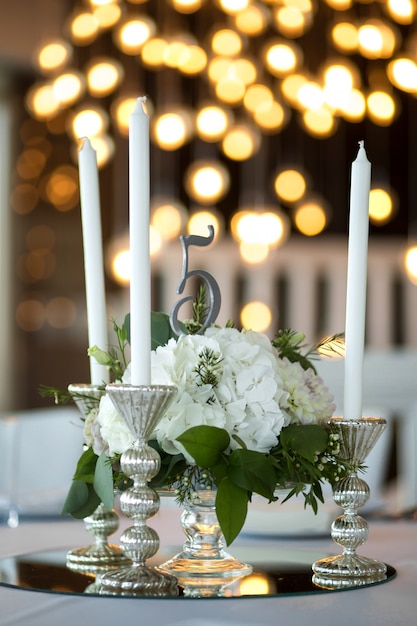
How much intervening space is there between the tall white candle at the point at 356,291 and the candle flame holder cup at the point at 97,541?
0.80 ft

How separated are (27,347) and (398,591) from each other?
14.9 ft

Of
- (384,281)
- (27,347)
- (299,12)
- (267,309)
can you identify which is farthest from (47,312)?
(299,12)

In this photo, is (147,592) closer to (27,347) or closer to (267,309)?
(267,309)

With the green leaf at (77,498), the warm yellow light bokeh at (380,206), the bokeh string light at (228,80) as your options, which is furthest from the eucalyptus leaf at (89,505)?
the warm yellow light bokeh at (380,206)

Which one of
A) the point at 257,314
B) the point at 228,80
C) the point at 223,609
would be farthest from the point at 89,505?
the point at 257,314

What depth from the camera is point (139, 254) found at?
2.85 ft

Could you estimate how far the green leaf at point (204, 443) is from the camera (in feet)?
2.81

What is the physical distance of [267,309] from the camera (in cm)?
448

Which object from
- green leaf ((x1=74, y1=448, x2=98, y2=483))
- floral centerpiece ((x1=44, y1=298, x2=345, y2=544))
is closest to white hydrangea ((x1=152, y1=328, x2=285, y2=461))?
floral centerpiece ((x1=44, y1=298, x2=345, y2=544))

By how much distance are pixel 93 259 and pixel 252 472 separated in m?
0.34

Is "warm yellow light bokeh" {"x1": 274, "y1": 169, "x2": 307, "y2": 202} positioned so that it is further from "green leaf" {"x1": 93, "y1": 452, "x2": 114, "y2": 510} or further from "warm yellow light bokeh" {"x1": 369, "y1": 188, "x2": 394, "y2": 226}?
"green leaf" {"x1": 93, "y1": 452, "x2": 114, "y2": 510}

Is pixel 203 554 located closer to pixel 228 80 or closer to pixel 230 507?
pixel 230 507

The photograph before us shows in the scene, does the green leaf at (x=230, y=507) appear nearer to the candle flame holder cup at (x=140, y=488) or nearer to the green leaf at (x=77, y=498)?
the candle flame holder cup at (x=140, y=488)

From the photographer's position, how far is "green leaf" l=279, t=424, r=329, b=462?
90 centimetres
